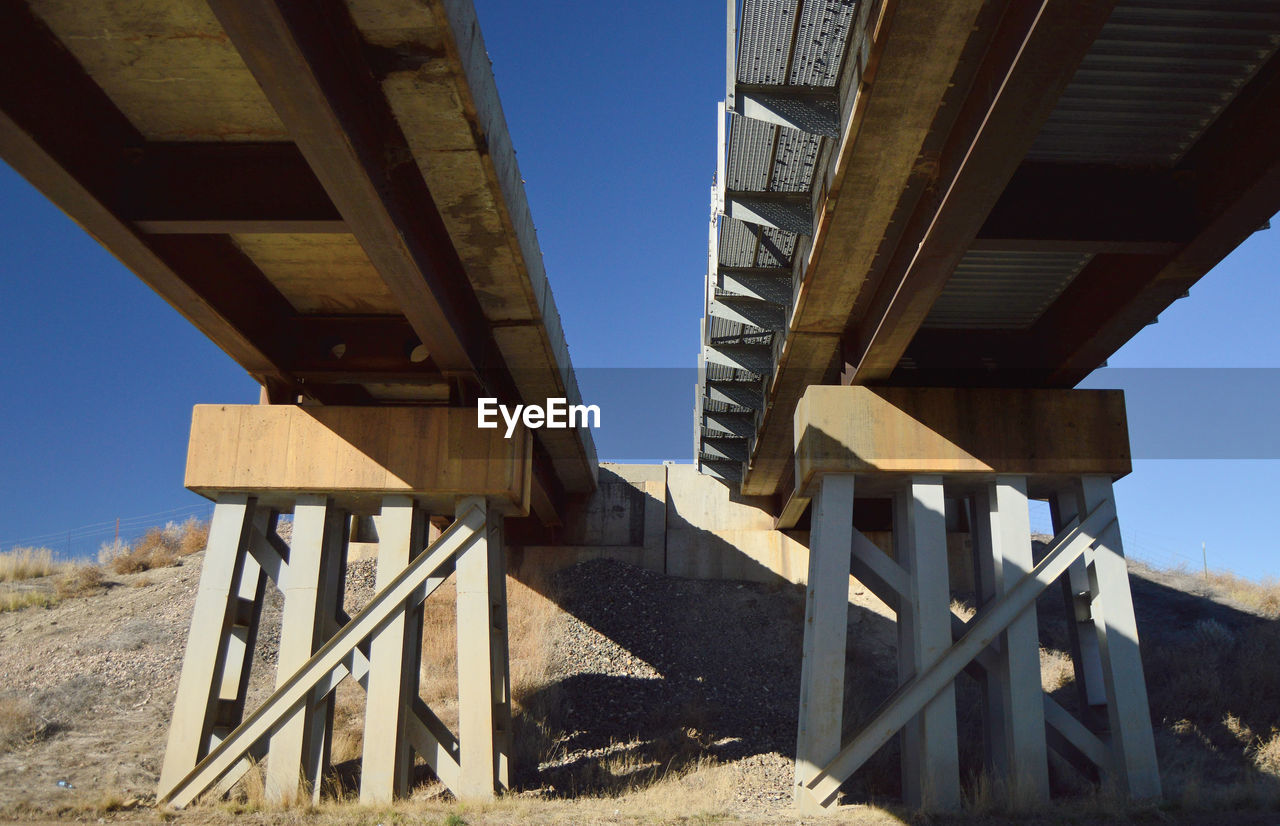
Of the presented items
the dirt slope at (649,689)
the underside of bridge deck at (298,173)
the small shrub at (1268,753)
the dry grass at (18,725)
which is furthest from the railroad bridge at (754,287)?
the dry grass at (18,725)

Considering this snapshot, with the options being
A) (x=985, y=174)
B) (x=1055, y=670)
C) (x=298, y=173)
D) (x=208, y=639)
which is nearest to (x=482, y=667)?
(x=208, y=639)

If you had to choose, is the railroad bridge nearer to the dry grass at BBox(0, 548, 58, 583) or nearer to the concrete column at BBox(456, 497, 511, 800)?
the concrete column at BBox(456, 497, 511, 800)

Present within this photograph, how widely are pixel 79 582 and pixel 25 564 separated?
2662mm

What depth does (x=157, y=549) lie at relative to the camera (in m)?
21.5

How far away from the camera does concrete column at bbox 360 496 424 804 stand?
9352 mm

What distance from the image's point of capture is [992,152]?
639 centimetres

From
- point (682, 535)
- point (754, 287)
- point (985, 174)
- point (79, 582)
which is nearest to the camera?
point (985, 174)

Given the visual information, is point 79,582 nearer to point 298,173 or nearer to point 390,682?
point 390,682

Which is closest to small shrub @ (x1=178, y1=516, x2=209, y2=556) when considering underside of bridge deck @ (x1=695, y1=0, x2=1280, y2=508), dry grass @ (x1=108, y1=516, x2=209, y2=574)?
dry grass @ (x1=108, y1=516, x2=209, y2=574)

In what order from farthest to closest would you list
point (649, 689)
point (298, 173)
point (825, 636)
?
point (649, 689) → point (825, 636) → point (298, 173)

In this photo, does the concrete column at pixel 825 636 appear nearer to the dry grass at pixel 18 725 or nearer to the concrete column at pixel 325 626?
the concrete column at pixel 325 626

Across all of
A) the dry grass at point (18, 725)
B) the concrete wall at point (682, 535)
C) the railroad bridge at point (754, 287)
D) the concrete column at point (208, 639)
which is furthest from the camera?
the concrete wall at point (682, 535)

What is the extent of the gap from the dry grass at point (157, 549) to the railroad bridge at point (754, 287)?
1069cm

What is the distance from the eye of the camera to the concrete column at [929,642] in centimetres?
879
